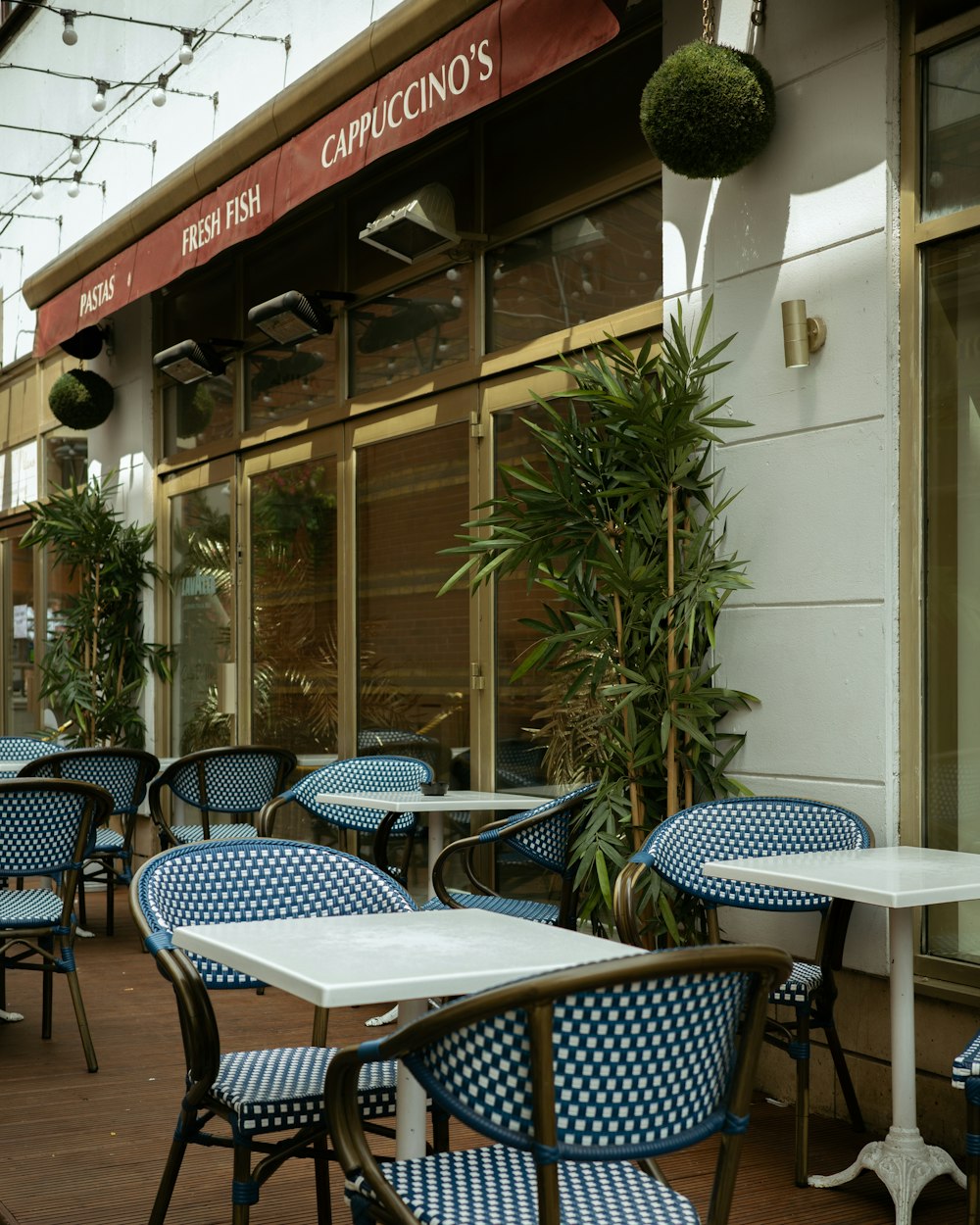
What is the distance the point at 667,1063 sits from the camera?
76.3 inches

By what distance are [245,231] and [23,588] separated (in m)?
6.03

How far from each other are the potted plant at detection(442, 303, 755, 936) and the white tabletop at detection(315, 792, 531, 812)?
0.59 meters

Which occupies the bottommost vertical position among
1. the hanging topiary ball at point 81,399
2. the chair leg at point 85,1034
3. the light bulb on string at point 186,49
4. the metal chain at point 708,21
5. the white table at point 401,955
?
the chair leg at point 85,1034

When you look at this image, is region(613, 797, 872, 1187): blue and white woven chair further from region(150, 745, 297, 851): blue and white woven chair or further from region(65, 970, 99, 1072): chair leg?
region(150, 745, 297, 851): blue and white woven chair

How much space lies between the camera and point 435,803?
500 cm

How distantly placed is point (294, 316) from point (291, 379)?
63cm

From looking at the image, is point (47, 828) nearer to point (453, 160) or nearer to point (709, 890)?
point (709, 890)

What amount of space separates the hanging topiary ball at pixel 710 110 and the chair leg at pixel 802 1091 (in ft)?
8.08

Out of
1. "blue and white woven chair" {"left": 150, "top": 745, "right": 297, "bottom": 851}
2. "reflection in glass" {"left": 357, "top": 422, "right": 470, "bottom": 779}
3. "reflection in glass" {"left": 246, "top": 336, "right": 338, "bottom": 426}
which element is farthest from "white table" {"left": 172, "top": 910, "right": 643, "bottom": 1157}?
"reflection in glass" {"left": 246, "top": 336, "right": 338, "bottom": 426}

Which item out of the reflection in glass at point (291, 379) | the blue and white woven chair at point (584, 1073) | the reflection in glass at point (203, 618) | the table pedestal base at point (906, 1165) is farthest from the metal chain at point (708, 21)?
the reflection in glass at point (203, 618)

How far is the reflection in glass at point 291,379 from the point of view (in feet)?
23.9

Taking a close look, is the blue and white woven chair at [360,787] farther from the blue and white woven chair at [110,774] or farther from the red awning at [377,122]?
the red awning at [377,122]

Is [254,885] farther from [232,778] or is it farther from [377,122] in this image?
[232,778]

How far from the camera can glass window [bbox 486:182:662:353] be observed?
203 inches
